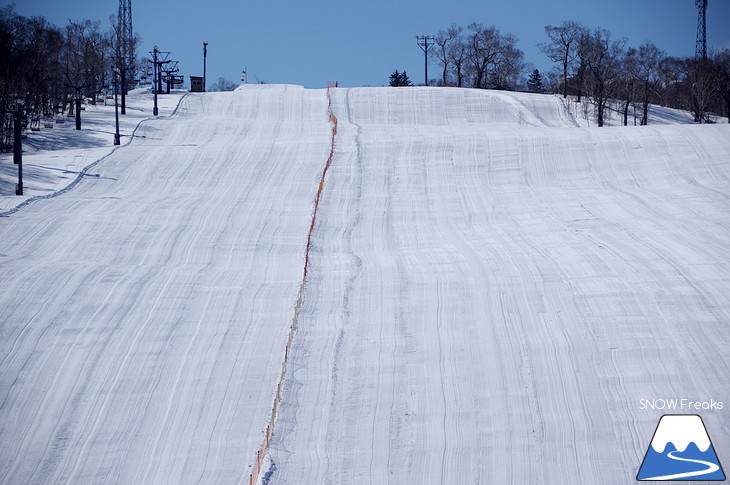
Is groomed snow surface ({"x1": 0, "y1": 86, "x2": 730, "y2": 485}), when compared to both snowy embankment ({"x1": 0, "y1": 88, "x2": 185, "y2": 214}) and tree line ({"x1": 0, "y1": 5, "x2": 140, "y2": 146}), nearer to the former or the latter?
snowy embankment ({"x1": 0, "y1": 88, "x2": 185, "y2": 214})

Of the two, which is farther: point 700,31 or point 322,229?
point 700,31

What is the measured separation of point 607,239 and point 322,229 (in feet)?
28.2

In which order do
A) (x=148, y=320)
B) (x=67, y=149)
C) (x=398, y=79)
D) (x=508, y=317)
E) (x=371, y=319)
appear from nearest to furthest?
(x=148, y=320) < (x=508, y=317) < (x=371, y=319) < (x=67, y=149) < (x=398, y=79)

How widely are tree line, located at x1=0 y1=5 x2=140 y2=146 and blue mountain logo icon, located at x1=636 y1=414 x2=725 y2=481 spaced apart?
2698 centimetres

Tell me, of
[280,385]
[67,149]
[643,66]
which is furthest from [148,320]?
[643,66]

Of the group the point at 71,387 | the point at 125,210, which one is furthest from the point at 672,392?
the point at 125,210

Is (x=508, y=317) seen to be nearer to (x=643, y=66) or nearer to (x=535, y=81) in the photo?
(x=643, y=66)

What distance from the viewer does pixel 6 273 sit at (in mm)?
18984

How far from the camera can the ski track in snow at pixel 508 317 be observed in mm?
13320

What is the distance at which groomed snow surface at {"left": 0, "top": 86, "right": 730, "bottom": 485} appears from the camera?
1323 cm

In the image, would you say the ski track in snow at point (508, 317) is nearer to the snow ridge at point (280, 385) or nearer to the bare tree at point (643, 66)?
Answer: the snow ridge at point (280, 385)

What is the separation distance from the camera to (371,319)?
17562 mm

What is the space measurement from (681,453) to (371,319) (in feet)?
23.2

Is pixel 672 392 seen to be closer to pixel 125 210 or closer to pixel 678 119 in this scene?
pixel 125 210
